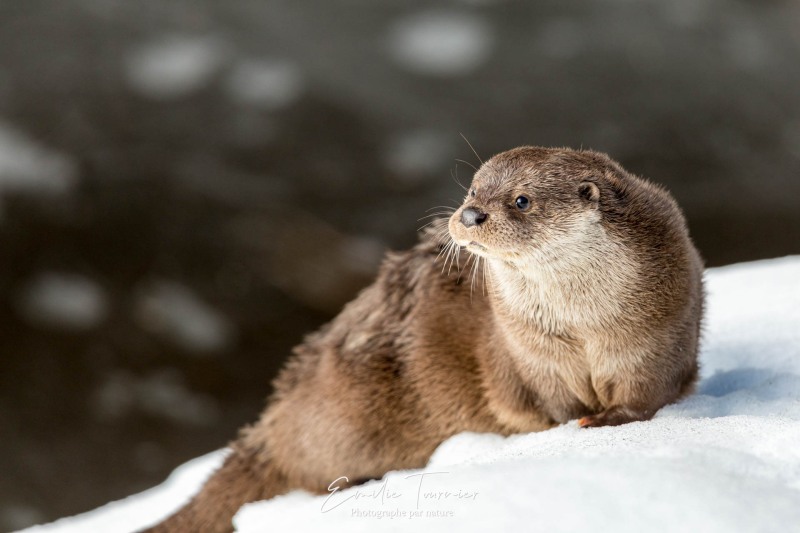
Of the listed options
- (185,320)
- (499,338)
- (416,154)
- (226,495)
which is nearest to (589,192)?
(499,338)

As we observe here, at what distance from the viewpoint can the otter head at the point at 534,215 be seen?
2088 millimetres

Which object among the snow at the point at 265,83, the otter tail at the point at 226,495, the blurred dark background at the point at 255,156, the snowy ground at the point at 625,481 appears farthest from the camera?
the snow at the point at 265,83

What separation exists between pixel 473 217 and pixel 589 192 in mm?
296

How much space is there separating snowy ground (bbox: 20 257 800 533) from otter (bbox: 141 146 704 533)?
0.13 m

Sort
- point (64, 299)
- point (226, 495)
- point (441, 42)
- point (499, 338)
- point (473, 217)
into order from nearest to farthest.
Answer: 1. point (473, 217)
2. point (499, 338)
3. point (226, 495)
4. point (64, 299)
5. point (441, 42)

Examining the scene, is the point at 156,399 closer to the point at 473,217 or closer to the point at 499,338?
the point at 499,338

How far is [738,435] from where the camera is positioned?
173cm

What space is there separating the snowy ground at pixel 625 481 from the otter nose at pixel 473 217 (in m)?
0.55

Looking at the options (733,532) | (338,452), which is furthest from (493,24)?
(733,532)

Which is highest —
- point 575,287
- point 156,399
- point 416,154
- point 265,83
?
point 265,83

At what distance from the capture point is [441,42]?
18.7ft

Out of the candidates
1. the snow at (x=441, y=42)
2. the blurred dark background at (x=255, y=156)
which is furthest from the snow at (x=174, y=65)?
the snow at (x=441, y=42)

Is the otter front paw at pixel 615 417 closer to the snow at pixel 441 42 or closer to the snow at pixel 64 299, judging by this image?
the snow at pixel 441 42

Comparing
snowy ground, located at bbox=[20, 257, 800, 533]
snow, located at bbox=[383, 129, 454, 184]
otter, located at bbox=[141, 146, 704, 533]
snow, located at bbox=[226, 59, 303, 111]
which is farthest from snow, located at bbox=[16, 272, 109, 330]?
snowy ground, located at bbox=[20, 257, 800, 533]
